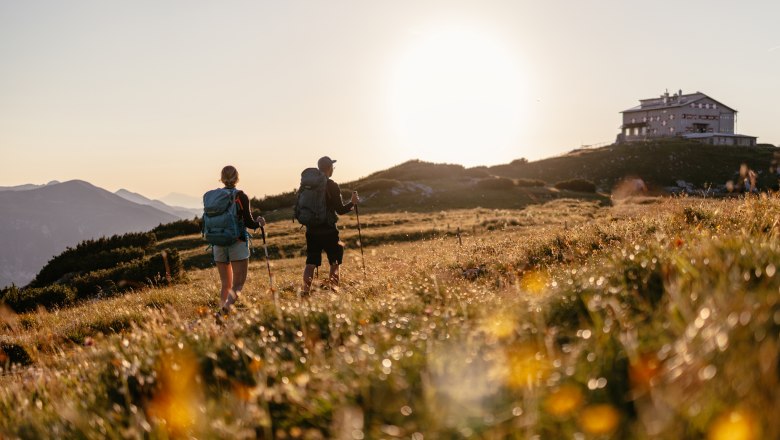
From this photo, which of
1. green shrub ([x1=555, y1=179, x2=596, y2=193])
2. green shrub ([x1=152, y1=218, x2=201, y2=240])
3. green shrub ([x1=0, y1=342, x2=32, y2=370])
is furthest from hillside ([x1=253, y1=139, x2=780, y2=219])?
green shrub ([x1=0, y1=342, x2=32, y2=370])

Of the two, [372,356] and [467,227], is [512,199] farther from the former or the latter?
[372,356]

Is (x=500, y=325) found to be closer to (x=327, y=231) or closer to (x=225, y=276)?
(x=327, y=231)

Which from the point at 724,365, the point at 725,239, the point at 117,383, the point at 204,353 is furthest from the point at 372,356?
the point at 725,239

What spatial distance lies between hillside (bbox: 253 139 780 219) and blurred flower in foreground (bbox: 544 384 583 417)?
33.1 metres

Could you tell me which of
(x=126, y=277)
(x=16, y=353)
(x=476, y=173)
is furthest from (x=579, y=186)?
(x=16, y=353)

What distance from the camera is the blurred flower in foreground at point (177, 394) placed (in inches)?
148

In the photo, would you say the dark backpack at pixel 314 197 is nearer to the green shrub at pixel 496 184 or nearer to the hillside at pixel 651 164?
the green shrub at pixel 496 184

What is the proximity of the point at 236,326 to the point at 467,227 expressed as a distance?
2008 centimetres

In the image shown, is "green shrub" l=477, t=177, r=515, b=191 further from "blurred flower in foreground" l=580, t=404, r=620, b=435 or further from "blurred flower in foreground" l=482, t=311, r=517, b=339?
"blurred flower in foreground" l=580, t=404, r=620, b=435

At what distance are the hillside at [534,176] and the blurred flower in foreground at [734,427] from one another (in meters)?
33.7

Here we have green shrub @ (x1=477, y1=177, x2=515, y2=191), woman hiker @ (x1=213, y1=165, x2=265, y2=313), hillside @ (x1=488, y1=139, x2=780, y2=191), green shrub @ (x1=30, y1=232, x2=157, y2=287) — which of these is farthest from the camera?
hillside @ (x1=488, y1=139, x2=780, y2=191)

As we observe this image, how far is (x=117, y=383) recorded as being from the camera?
4840 millimetres

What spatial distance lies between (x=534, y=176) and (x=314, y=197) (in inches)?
2217

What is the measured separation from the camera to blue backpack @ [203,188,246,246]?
9.52 meters
